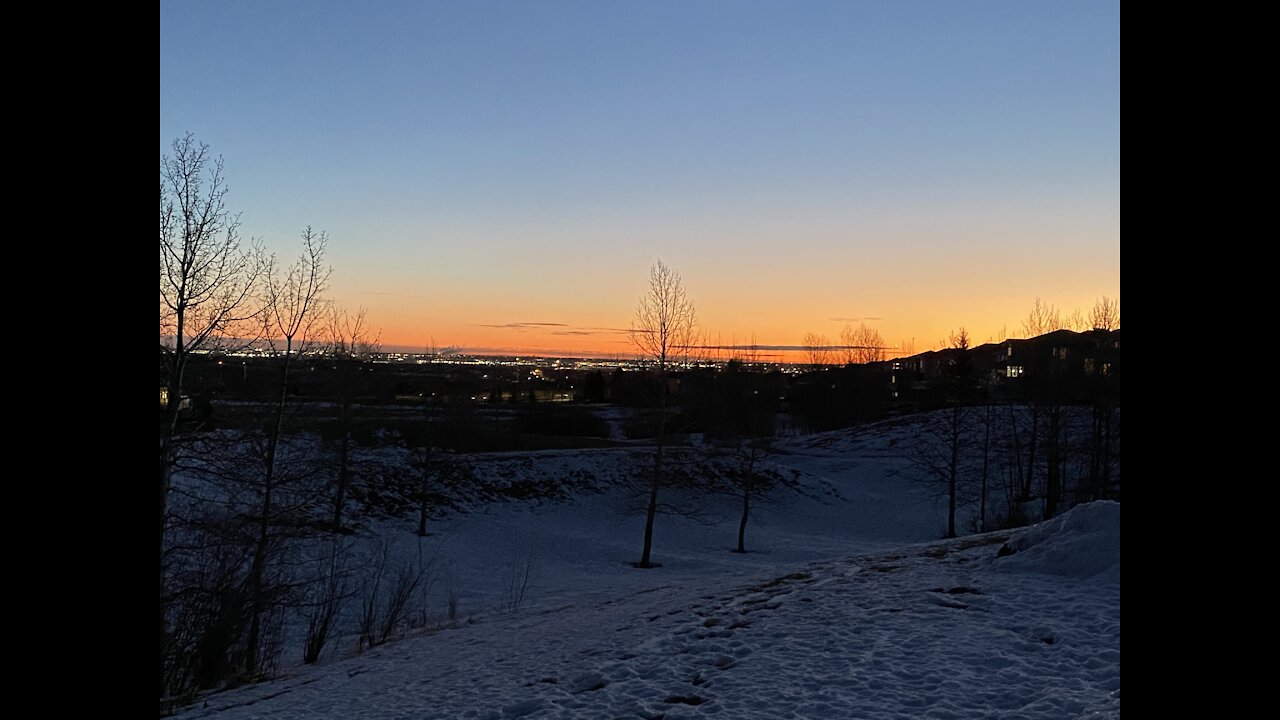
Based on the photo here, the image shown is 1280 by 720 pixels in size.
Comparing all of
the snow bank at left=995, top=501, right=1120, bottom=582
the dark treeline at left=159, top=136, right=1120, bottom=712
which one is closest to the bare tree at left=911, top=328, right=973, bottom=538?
the dark treeline at left=159, top=136, right=1120, bottom=712

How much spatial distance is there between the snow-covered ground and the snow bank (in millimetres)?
32

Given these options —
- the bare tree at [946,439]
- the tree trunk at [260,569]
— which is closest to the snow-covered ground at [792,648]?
the tree trunk at [260,569]

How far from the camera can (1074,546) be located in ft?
37.4

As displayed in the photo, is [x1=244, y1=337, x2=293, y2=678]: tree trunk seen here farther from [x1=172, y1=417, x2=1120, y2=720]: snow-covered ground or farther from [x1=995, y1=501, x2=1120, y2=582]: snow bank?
[x1=995, y1=501, x2=1120, y2=582]: snow bank

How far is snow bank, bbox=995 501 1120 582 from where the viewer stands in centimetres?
1093

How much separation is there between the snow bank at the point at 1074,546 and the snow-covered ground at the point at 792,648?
0.11ft

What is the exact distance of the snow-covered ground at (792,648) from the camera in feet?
23.8
